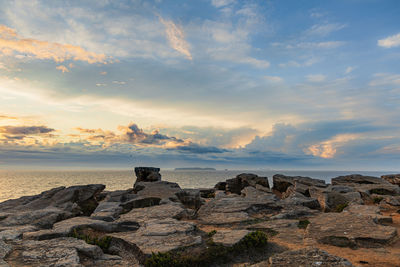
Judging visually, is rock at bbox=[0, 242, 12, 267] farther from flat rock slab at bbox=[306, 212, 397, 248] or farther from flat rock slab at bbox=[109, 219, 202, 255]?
flat rock slab at bbox=[306, 212, 397, 248]

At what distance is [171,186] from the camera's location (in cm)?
2636

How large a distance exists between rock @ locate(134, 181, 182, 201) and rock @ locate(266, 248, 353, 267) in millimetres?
14891

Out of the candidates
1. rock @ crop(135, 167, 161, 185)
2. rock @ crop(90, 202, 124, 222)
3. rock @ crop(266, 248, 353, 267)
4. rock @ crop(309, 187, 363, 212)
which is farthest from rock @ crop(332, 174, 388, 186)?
rock @ crop(266, 248, 353, 267)

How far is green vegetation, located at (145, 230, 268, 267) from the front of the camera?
8867 mm

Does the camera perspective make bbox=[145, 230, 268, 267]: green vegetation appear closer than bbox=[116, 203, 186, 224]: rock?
Yes

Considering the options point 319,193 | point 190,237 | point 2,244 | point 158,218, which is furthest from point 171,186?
point 2,244

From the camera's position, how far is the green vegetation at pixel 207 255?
8.87m

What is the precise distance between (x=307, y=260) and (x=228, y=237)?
4.00 metres

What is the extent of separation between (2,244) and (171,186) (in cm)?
1734

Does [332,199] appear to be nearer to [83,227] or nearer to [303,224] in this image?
[303,224]

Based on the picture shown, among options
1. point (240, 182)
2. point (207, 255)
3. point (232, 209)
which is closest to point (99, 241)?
point (207, 255)

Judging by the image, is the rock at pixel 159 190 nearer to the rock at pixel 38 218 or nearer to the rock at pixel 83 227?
the rock at pixel 38 218

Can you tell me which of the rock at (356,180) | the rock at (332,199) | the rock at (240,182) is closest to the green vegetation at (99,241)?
the rock at (332,199)

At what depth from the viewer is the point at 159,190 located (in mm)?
24109
